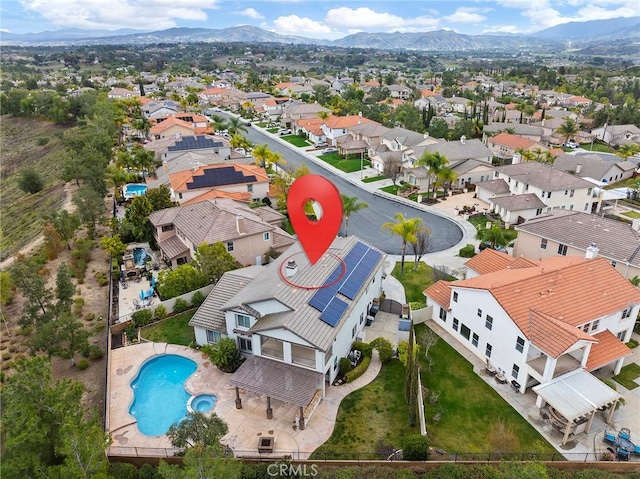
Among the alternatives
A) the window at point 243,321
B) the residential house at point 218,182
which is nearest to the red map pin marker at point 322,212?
the window at point 243,321

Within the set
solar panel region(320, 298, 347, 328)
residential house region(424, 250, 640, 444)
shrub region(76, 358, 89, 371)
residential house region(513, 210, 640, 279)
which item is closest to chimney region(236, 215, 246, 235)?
solar panel region(320, 298, 347, 328)

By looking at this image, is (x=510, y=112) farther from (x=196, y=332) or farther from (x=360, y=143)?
(x=196, y=332)

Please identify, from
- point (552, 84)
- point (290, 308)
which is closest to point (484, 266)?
point (290, 308)

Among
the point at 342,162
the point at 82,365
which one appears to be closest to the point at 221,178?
the point at 342,162

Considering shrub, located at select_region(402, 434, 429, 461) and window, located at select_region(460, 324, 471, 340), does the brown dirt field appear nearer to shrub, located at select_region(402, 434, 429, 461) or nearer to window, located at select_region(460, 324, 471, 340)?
shrub, located at select_region(402, 434, 429, 461)

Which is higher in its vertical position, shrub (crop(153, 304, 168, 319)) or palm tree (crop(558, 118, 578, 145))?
palm tree (crop(558, 118, 578, 145))

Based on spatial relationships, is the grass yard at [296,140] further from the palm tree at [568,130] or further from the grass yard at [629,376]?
the grass yard at [629,376]
